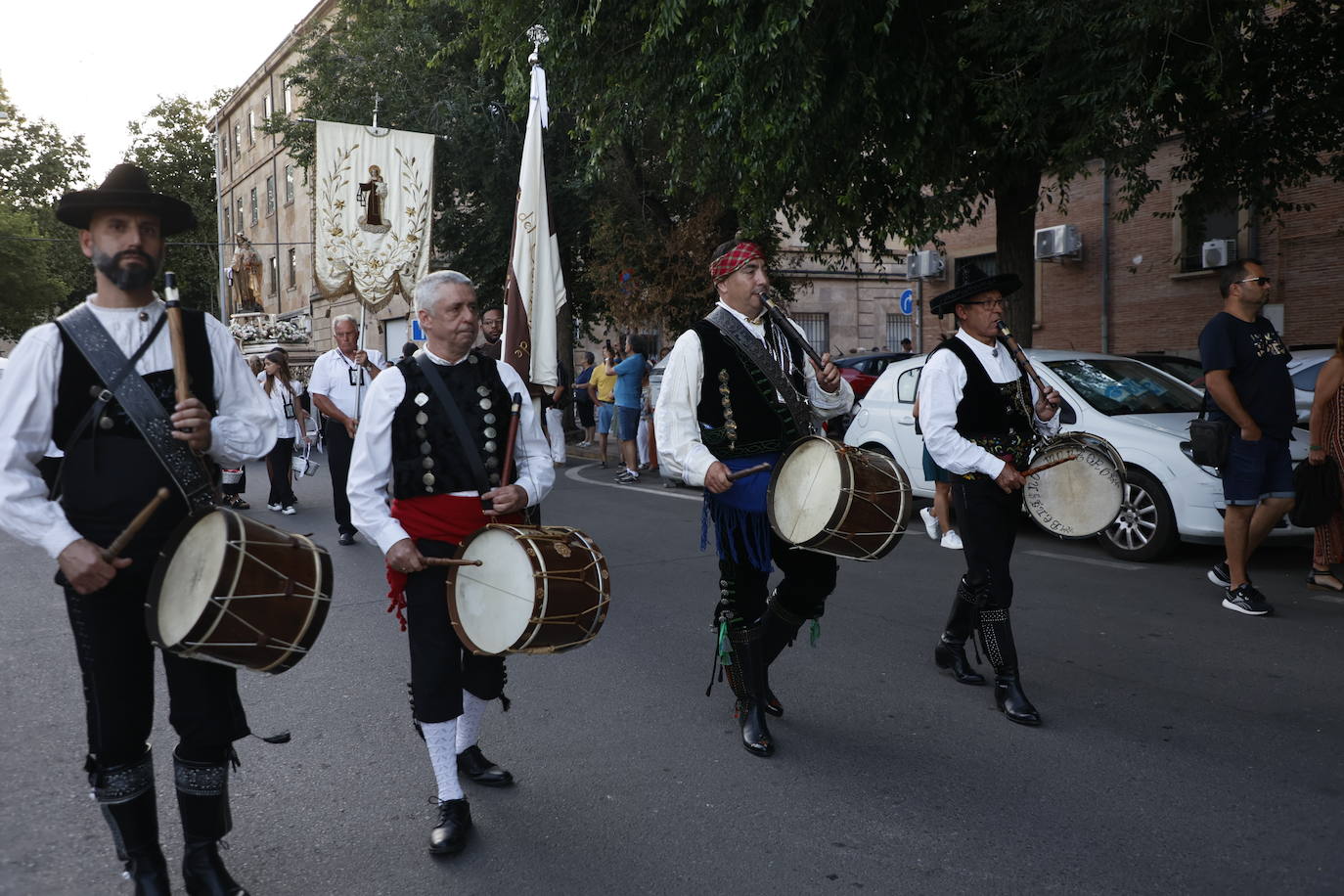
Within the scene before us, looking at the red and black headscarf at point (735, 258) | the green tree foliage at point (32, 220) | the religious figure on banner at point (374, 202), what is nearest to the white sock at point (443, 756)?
the red and black headscarf at point (735, 258)

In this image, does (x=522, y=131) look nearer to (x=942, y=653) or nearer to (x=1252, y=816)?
(x=942, y=653)

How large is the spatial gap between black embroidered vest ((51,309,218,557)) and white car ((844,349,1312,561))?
5.39 meters

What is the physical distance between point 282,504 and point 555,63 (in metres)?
5.50

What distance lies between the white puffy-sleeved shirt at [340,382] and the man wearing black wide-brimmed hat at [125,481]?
6.16 m

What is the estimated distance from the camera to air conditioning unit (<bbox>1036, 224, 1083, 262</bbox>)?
76.0ft

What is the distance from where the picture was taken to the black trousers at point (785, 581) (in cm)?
435

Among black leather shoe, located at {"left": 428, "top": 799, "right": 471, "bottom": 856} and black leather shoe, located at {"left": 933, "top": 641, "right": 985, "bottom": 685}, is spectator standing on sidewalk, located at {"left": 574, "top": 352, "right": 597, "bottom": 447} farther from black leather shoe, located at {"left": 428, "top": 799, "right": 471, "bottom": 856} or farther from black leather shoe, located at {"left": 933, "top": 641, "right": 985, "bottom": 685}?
black leather shoe, located at {"left": 428, "top": 799, "right": 471, "bottom": 856}

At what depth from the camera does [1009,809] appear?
369 centimetres

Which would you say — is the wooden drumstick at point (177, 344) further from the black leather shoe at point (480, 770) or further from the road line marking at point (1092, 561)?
the road line marking at point (1092, 561)

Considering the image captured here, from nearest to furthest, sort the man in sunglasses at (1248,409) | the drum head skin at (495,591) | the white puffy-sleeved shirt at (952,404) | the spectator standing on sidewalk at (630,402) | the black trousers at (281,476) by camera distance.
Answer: the drum head skin at (495,591), the white puffy-sleeved shirt at (952,404), the man in sunglasses at (1248,409), the black trousers at (281,476), the spectator standing on sidewalk at (630,402)

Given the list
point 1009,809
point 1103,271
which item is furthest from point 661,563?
point 1103,271

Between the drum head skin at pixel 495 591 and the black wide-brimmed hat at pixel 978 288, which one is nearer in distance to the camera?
the drum head skin at pixel 495 591

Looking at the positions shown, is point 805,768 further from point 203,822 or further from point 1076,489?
point 203,822

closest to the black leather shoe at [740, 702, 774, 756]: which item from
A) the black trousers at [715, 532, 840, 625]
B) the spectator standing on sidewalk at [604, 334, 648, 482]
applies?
the black trousers at [715, 532, 840, 625]
